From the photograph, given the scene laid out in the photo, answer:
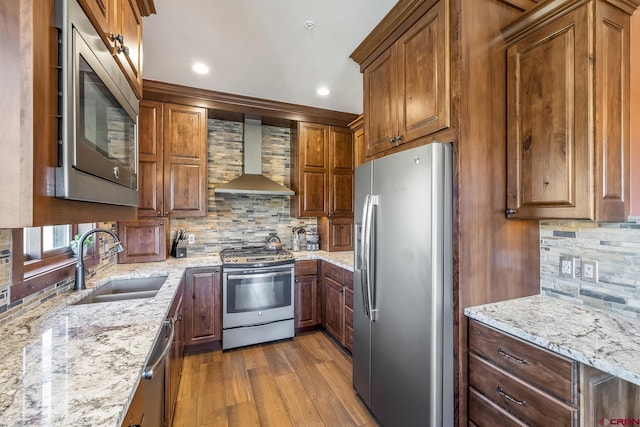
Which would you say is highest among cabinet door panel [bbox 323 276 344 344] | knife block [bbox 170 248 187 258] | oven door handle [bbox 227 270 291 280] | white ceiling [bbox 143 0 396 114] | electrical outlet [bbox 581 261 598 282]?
white ceiling [bbox 143 0 396 114]

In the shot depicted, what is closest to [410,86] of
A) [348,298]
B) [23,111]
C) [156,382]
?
[23,111]

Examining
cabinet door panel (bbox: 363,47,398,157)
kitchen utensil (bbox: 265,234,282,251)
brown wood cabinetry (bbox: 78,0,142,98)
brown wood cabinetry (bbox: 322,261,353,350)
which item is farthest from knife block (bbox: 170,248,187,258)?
cabinet door panel (bbox: 363,47,398,157)

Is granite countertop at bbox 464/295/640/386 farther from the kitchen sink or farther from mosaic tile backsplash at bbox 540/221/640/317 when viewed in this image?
the kitchen sink

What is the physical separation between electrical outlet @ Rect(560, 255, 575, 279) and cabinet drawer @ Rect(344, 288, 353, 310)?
1.54 meters

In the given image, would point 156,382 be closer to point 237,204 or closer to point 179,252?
point 179,252

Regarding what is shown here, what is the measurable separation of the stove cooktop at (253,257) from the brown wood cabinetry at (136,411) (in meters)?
A: 1.92

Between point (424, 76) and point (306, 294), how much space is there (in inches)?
95.0

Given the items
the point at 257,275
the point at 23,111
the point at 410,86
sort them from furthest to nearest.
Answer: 1. the point at 257,275
2. the point at 410,86
3. the point at 23,111

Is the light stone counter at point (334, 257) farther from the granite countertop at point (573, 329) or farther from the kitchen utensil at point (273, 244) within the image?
the granite countertop at point (573, 329)

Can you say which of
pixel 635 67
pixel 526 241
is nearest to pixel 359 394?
pixel 526 241

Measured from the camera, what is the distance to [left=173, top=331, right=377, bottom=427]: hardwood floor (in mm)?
1928

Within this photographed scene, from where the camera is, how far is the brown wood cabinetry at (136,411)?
76 centimetres

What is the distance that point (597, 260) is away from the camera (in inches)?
57.3

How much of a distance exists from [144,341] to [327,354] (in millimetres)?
2047
